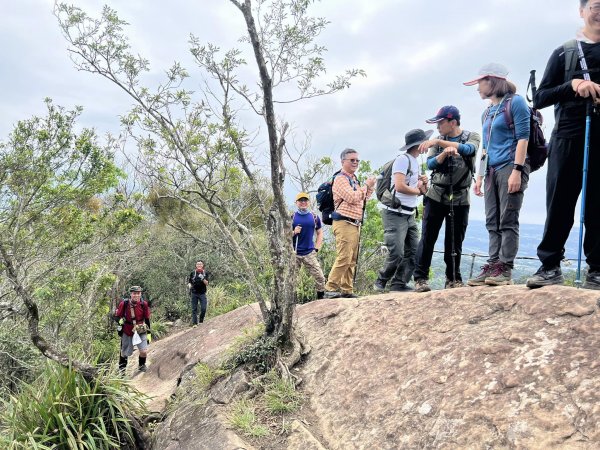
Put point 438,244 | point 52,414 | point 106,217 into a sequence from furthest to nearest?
point 106,217
point 438,244
point 52,414

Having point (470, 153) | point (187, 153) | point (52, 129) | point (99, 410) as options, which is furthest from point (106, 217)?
point (470, 153)

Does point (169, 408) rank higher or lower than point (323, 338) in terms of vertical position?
lower

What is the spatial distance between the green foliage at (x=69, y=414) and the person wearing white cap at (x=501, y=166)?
4.15m

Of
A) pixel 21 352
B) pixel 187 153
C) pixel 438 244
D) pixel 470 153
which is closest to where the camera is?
pixel 470 153

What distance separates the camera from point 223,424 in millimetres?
4152

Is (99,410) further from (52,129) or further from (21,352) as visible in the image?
(21,352)

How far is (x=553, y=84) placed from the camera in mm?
3375

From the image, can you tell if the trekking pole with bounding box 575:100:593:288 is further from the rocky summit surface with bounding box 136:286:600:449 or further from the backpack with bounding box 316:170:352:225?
the backpack with bounding box 316:170:352:225

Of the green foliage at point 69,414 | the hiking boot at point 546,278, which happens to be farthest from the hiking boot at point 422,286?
the green foliage at point 69,414

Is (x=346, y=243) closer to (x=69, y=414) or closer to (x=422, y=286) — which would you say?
(x=422, y=286)

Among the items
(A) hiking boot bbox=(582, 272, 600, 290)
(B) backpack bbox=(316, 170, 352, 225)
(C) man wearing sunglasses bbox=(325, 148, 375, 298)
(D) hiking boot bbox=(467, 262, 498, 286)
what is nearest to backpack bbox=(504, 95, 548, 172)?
(D) hiking boot bbox=(467, 262, 498, 286)

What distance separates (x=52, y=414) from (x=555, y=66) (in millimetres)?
5697

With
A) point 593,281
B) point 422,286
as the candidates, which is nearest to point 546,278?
point 593,281

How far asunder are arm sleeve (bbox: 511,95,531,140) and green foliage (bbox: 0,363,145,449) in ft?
16.1
